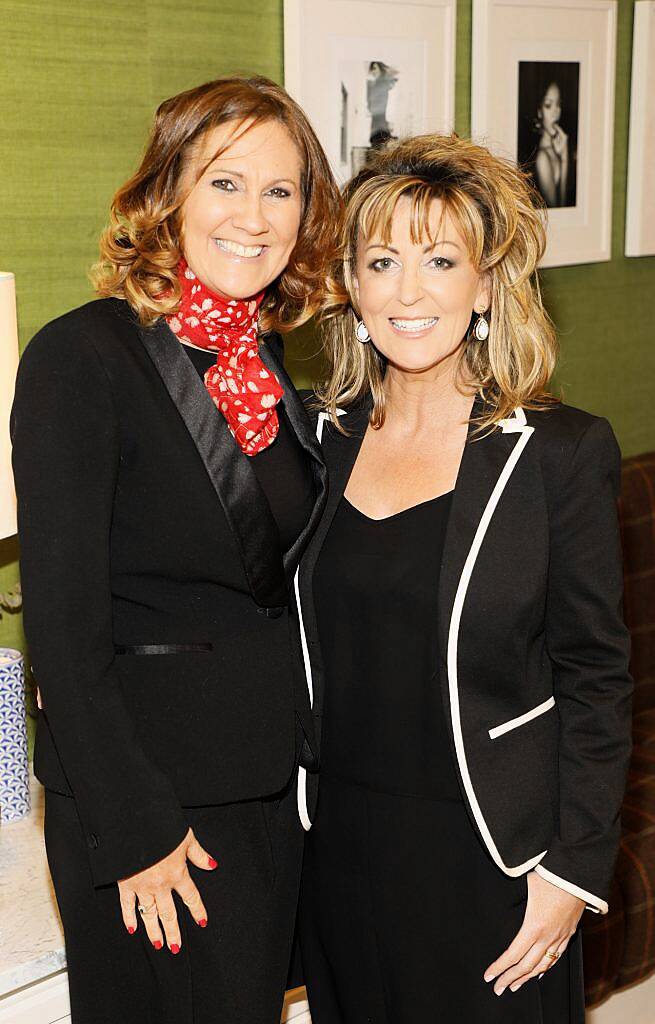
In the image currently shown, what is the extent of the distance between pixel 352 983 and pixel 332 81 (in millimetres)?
1837

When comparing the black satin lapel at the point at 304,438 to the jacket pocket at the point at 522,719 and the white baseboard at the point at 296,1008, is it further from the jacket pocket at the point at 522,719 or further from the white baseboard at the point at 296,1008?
the white baseboard at the point at 296,1008

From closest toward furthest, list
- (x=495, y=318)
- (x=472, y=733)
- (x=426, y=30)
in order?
1. (x=472, y=733)
2. (x=495, y=318)
3. (x=426, y=30)

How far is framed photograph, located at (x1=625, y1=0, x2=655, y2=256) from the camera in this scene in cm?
344

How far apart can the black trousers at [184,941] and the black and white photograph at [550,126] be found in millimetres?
2078

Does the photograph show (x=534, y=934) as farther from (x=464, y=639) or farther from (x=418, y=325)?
(x=418, y=325)

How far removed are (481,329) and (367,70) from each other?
3.58 ft

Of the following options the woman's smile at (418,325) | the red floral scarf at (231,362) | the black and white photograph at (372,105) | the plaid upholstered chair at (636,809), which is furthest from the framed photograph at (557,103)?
the red floral scarf at (231,362)

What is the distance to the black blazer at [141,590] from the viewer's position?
4.91ft

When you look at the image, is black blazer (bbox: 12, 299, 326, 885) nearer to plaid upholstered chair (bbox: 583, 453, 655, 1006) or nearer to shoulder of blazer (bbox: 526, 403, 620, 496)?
shoulder of blazer (bbox: 526, 403, 620, 496)

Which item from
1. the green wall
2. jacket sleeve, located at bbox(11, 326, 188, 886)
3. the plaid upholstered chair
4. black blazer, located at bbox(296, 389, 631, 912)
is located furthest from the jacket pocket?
the green wall

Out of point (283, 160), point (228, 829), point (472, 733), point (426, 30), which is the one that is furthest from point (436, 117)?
point (228, 829)

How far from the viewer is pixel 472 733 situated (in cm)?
180

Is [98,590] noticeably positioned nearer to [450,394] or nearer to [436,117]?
[450,394]

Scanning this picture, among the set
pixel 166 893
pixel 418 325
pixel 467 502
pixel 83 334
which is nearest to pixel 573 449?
pixel 467 502
